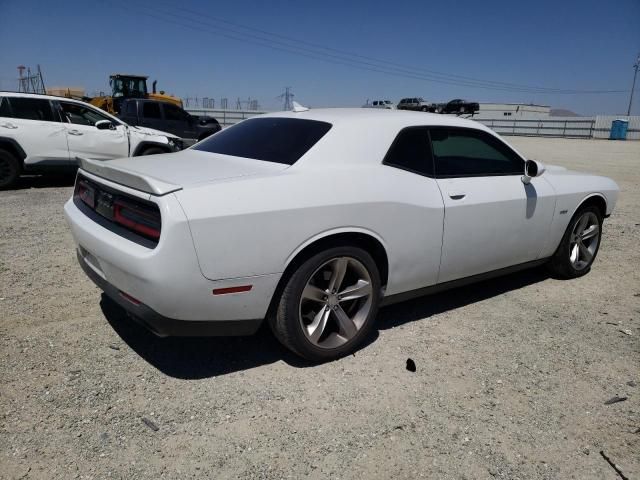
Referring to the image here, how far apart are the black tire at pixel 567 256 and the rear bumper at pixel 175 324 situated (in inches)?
126

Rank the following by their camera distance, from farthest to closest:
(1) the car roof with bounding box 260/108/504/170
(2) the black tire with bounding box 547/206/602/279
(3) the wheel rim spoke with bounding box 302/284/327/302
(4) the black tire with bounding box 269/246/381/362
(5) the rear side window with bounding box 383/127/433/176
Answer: (2) the black tire with bounding box 547/206/602/279 → (5) the rear side window with bounding box 383/127/433/176 → (1) the car roof with bounding box 260/108/504/170 → (3) the wheel rim spoke with bounding box 302/284/327/302 → (4) the black tire with bounding box 269/246/381/362

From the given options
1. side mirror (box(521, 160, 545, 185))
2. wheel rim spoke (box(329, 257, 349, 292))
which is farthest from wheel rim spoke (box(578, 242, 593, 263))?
wheel rim spoke (box(329, 257, 349, 292))

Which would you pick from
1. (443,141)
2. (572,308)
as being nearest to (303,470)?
(443,141)

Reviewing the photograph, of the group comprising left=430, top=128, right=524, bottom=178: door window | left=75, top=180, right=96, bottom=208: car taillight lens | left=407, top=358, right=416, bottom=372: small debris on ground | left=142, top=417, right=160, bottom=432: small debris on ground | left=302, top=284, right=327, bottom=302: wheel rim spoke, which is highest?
left=430, top=128, right=524, bottom=178: door window

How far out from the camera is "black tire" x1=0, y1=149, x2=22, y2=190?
27.1ft

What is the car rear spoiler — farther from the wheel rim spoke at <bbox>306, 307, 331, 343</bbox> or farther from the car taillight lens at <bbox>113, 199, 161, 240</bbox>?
the wheel rim spoke at <bbox>306, 307, 331, 343</bbox>

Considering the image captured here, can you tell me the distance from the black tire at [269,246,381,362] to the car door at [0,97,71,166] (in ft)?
24.1

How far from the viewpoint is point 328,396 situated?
279 cm

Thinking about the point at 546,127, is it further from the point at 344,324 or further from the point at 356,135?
the point at 344,324

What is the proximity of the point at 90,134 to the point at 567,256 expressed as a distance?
316 inches

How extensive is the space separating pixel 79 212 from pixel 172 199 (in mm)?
1174

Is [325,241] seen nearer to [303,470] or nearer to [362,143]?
[362,143]

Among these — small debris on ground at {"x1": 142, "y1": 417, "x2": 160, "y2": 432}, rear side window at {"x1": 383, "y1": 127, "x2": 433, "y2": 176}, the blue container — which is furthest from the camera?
the blue container

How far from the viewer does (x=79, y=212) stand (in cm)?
325
